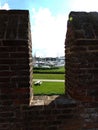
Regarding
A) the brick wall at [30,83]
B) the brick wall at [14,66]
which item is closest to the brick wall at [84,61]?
the brick wall at [30,83]

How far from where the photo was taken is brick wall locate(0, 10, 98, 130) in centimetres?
290

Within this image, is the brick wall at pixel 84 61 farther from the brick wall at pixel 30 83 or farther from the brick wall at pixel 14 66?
the brick wall at pixel 14 66

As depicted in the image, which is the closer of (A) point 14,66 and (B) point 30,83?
(A) point 14,66

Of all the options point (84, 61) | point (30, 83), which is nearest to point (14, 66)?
point (30, 83)

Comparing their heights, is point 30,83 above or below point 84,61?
below

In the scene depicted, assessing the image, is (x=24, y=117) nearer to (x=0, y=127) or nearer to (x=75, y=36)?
(x=0, y=127)

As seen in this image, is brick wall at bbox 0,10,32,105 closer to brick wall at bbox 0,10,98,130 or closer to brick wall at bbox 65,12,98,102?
brick wall at bbox 0,10,98,130

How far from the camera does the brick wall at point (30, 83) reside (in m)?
2.90

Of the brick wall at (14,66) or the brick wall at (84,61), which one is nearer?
the brick wall at (14,66)

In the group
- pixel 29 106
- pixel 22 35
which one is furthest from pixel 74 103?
pixel 22 35

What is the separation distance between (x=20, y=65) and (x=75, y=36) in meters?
0.76

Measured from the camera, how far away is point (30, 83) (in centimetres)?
306

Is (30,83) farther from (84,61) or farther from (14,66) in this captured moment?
(84,61)

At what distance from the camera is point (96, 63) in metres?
3.02
